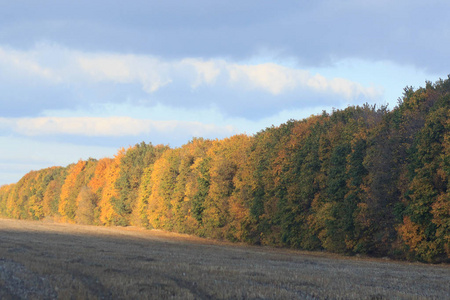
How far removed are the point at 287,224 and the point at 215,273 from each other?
28.6 metres

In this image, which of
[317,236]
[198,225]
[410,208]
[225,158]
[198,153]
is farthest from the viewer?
[198,153]

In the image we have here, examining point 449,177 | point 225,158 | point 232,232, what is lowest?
point 232,232

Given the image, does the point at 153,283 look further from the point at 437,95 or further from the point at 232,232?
the point at 232,232

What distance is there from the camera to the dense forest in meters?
31.6

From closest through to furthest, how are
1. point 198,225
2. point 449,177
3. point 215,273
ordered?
point 215,273, point 449,177, point 198,225

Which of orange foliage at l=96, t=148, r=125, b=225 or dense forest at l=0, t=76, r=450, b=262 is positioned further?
orange foliage at l=96, t=148, r=125, b=225

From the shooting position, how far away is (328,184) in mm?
41094

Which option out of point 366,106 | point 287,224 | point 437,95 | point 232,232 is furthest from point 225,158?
point 437,95

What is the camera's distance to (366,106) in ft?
141

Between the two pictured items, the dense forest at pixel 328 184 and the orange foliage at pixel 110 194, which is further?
the orange foliage at pixel 110 194

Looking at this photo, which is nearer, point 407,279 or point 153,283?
point 153,283

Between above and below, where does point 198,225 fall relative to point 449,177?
below

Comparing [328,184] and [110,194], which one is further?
[110,194]

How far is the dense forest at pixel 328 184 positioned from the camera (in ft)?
104
